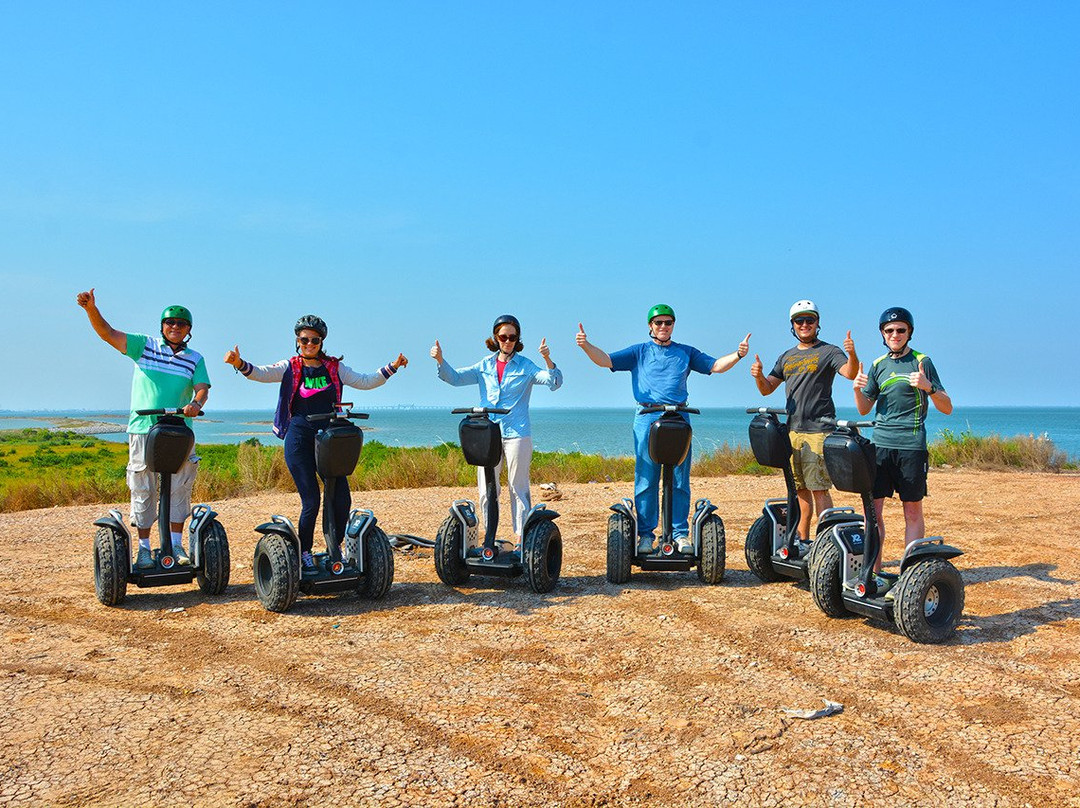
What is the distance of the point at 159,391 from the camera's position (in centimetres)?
601

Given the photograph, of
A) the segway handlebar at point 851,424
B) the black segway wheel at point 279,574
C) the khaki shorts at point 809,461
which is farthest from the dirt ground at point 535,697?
the segway handlebar at point 851,424

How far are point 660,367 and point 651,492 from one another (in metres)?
1.02

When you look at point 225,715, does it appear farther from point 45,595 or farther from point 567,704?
point 45,595

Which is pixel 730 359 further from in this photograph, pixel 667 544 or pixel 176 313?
pixel 176 313

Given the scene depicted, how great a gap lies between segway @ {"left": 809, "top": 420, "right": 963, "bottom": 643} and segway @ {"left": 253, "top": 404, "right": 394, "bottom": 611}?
9.83 ft

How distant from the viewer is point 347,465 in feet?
18.1

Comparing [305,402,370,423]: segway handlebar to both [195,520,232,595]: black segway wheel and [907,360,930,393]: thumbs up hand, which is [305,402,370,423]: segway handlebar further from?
[907,360,930,393]: thumbs up hand

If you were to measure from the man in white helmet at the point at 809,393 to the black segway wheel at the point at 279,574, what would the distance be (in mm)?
3633

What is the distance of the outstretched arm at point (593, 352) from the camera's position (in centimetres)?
643

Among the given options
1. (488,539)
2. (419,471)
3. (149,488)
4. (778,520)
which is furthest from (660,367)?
(419,471)

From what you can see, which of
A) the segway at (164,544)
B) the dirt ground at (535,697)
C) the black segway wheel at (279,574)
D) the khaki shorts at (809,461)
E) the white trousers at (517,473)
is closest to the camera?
the dirt ground at (535,697)

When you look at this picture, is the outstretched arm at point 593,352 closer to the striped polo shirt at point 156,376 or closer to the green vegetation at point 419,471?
the striped polo shirt at point 156,376

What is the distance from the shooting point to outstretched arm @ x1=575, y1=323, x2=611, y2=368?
253 inches

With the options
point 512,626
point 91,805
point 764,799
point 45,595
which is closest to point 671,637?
point 512,626
